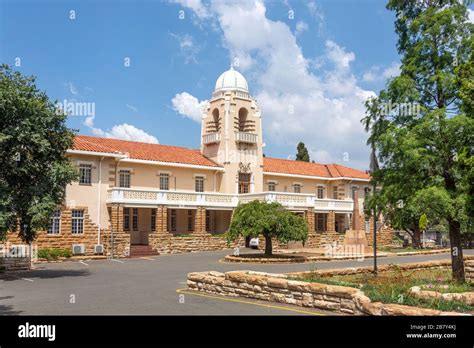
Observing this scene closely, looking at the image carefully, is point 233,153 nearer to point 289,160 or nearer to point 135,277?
point 289,160

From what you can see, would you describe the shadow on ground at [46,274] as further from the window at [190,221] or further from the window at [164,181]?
the window at [190,221]

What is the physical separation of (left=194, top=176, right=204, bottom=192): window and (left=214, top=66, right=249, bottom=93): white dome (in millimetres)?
8320

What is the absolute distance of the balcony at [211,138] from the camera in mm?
43938

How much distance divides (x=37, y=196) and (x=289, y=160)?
33728 mm

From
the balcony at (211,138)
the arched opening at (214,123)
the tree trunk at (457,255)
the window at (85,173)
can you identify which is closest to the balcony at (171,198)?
the window at (85,173)

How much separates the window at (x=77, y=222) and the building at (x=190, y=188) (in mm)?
64

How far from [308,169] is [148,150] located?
1774cm

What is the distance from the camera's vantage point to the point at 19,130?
2133cm

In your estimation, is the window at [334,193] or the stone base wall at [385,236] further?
the window at [334,193]

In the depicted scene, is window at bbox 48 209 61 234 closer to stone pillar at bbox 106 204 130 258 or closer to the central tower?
stone pillar at bbox 106 204 130 258

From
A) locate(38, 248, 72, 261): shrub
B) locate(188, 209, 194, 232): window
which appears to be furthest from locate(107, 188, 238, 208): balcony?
locate(38, 248, 72, 261): shrub

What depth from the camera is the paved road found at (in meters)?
12.7

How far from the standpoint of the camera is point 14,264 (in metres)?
25.5

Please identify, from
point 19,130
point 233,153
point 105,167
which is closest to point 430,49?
point 19,130
